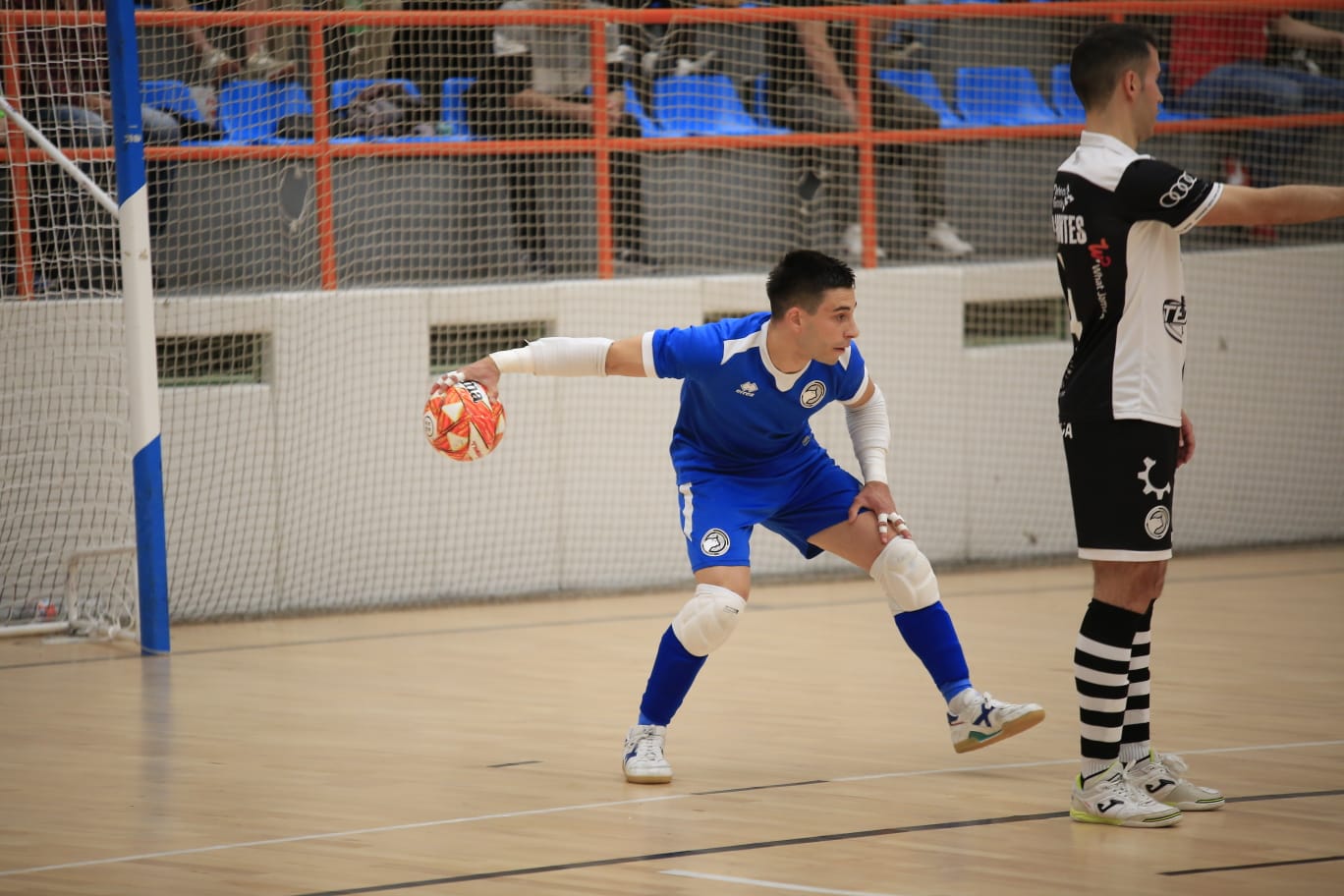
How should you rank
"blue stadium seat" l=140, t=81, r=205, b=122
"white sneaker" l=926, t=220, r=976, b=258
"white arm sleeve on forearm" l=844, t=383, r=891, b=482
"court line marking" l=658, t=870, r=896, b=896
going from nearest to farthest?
"court line marking" l=658, t=870, r=896, b=896 → "white arm sleeve on forearm" l=844, t=383, r=891, b=482 → "blue stadium seat" l=140, t=81, r=205, b=122 → "white sneaker" l=926, t=220, r=976, b=258

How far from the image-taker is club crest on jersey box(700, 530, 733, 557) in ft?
18.4

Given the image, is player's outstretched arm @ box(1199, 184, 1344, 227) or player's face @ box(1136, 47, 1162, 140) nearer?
player's outstretched arm @ box(1199, 184, 1344, 227)

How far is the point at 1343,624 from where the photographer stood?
27.3 feet

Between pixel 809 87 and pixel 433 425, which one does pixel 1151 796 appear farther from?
pixel 809 87

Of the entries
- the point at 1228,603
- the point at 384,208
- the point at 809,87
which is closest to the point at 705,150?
the point at 809,87

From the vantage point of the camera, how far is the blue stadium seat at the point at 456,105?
33.5 feet

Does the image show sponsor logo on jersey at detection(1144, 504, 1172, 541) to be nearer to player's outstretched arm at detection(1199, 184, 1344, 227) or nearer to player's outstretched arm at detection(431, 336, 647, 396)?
player's outstretched arm at detection(1199, 184, 1344, 227)

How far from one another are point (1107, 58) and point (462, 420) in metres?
2.14

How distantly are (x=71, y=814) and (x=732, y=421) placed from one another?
2308 mm

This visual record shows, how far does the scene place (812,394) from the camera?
5.67 m

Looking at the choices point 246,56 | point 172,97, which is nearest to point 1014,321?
point 246,56

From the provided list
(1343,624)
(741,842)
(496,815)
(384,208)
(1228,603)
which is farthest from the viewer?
(384,208)

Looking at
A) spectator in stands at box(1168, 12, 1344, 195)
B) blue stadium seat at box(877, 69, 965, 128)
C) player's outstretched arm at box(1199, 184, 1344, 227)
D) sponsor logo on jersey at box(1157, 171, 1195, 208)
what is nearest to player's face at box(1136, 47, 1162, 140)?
sponsor logo on jersey at box(1157, 171, 1195, 208)

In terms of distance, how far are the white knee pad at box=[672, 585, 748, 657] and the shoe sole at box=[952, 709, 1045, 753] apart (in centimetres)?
81
